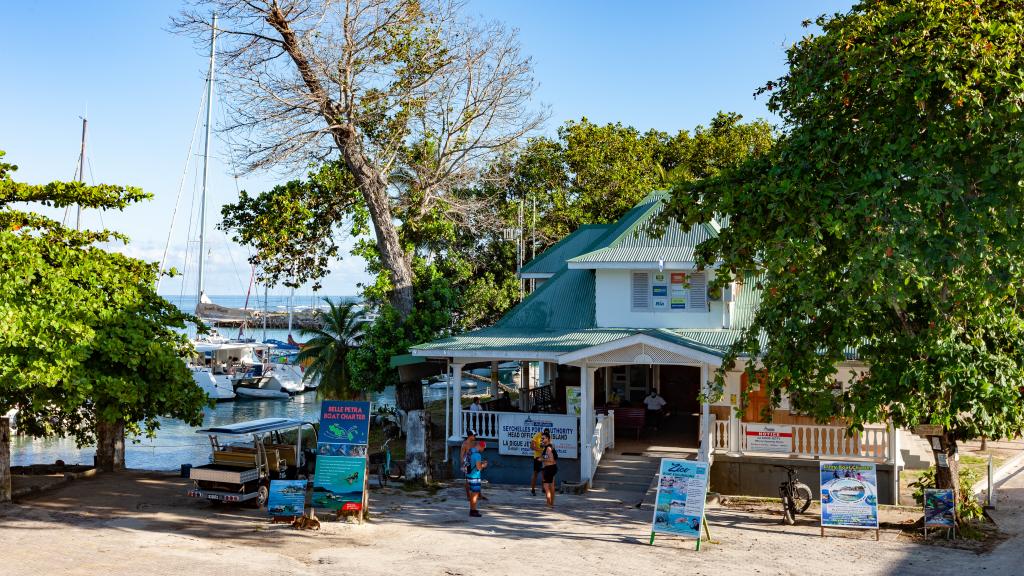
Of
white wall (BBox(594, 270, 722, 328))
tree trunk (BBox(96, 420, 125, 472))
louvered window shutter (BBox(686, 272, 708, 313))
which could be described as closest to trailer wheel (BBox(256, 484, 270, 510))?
tree trunk (BBox(96, 420, 125, 472))

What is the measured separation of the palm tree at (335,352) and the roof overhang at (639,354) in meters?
17.8

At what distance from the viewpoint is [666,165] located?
52.3 m

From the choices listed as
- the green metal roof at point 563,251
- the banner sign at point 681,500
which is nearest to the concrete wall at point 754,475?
the banner sign at point 681,500

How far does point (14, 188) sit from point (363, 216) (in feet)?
45.4

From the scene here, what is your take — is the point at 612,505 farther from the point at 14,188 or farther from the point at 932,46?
the point at 14,188

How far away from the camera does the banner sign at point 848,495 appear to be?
15953mm

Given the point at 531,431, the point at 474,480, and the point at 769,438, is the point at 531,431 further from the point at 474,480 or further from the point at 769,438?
the point at 769,438

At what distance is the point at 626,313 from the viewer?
23516 mm

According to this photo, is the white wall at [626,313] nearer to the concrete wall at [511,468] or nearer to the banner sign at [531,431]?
the banner sign at [531,431]

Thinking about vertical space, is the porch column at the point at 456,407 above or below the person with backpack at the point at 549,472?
above

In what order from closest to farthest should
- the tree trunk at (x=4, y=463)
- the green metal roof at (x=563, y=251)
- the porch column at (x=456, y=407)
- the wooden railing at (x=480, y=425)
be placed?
the tree trunk at (x=4, y=463) → the wooden railing at (x=480, y=425) → the porch column at (x=456, y=407) → the green metal roof at (x=563, y=251)

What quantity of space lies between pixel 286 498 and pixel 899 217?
484 inches

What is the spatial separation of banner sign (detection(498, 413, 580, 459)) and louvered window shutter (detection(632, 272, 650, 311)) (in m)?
3.96

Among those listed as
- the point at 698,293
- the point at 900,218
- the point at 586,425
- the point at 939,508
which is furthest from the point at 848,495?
the point at 698,293
